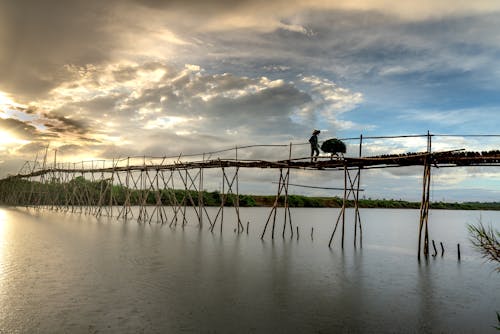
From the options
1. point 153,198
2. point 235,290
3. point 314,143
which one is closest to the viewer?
point 235,290

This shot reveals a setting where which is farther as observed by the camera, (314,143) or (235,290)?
(314,143)

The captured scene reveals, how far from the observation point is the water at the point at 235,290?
24.4ft

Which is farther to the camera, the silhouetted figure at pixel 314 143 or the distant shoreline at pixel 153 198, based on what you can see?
the distant shoreline at pixel 153 198

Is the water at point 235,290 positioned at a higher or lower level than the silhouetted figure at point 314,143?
lower

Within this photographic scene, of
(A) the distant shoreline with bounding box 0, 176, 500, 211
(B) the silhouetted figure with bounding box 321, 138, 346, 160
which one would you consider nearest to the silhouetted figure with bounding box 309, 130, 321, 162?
(B) the silhouetted figure with bounding box 321, 138, 346, 160

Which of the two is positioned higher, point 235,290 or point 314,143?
point 314,143

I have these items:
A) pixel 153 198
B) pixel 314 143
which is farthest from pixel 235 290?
pixel 153 198

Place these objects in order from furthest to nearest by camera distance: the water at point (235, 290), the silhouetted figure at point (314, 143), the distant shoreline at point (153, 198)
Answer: the distant shoreline at point (153, 198) < the silhouetted figure at point (314, 143) < the water at point (235, 290)

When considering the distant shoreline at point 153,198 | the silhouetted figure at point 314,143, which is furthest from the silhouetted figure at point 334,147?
the distant shoreline at point 153,198

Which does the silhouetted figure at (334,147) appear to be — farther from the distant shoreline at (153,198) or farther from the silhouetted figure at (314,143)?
the distant shoreline at (153,198)

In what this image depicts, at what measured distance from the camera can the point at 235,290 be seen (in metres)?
9.82

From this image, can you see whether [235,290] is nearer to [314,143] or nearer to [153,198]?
[314,143]

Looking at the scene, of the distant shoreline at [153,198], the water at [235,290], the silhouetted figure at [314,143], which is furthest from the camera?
the distant shoreline at [153,198]

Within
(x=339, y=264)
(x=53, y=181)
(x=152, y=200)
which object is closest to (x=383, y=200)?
(x=152, y=200)
